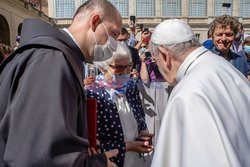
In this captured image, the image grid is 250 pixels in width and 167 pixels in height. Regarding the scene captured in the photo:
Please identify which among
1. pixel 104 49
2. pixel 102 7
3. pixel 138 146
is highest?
pixel 102 7

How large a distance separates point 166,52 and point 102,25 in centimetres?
46

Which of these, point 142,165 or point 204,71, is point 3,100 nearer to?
point 204,71

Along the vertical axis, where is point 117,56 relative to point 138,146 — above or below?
above

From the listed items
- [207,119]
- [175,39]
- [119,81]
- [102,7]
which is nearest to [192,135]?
[207,119]

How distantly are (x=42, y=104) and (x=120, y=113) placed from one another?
1.51 meters

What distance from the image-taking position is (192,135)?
1641mm

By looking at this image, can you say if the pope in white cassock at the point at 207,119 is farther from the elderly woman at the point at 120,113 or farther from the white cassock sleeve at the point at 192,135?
the elderly woman at the point at 120,113

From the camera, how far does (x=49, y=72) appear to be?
1.37 metres

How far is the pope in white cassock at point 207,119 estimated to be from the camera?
5.32 feet

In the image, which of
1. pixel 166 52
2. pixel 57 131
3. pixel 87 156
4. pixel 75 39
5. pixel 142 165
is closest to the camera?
pixel 57 131

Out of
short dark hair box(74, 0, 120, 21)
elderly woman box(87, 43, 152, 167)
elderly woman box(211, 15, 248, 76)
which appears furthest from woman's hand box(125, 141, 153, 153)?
elderly woman box(211, 15, 248, 76)

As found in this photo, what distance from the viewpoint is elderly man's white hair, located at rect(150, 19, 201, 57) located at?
1.98 metres

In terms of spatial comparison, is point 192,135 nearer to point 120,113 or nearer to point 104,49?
point 104,49

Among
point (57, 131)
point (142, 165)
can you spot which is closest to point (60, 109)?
point (57, 131)
